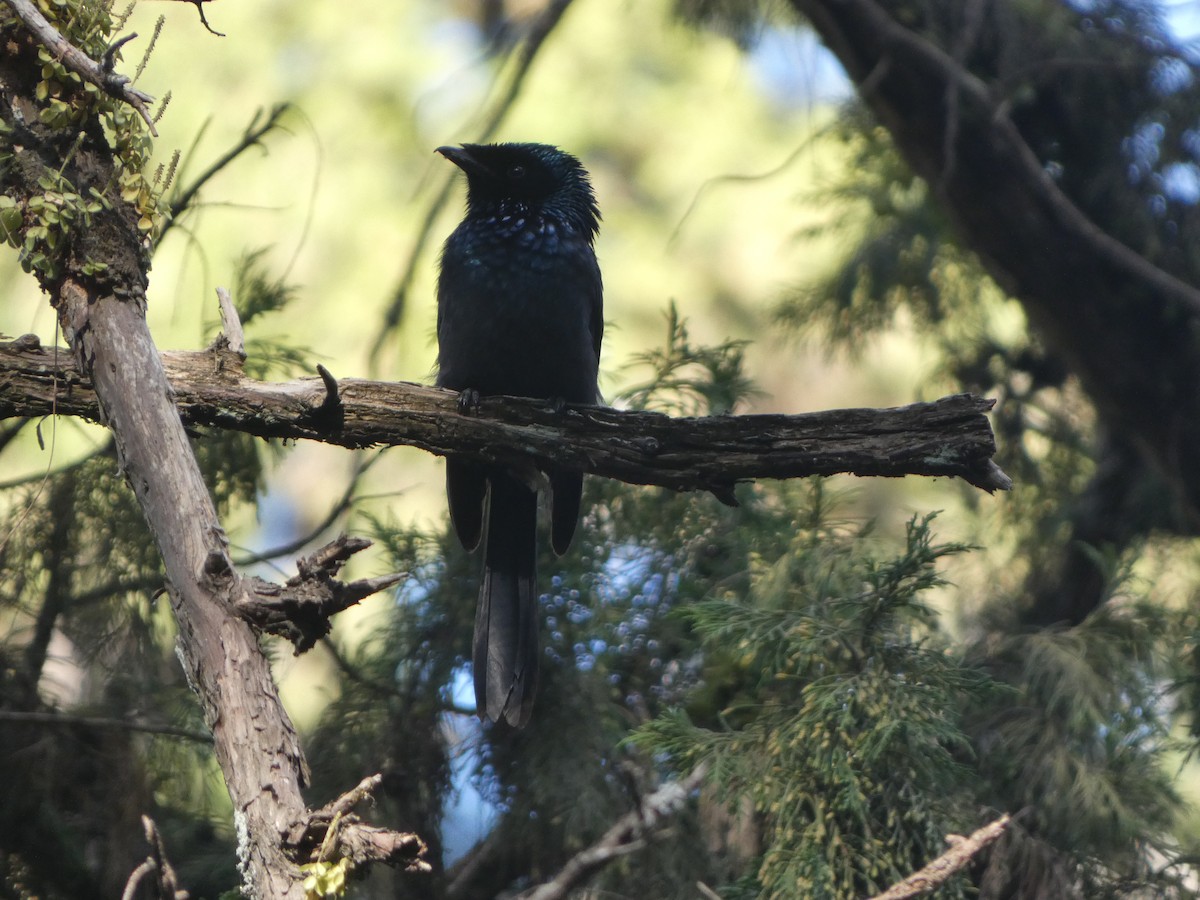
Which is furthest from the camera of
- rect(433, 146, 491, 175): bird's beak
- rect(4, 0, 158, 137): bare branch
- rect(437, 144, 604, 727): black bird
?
rect(433, 146, 491, 175): bird's beak

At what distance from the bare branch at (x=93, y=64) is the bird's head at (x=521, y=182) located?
1.94 meters

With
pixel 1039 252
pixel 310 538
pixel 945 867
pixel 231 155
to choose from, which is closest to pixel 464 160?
pixel 231 155

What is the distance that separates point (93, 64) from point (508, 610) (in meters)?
2.05

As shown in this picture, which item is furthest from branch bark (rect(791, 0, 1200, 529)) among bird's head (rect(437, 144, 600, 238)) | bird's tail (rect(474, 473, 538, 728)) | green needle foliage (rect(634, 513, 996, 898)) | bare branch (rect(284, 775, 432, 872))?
bare branch (rect(284, 775, 432, 872))

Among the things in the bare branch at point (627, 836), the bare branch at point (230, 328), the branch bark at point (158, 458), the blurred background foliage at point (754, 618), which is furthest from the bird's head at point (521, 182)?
the bare branch at point (627, 836)

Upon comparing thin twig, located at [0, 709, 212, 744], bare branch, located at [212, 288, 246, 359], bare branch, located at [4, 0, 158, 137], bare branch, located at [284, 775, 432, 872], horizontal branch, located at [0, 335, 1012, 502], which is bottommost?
bare branch, located at [284, 775, 432, 872]

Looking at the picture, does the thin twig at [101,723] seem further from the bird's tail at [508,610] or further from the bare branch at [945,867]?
the bare branch at [945,867]

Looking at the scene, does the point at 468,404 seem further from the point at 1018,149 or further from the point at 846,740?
the point at 1018,149

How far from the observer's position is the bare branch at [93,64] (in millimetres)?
2211

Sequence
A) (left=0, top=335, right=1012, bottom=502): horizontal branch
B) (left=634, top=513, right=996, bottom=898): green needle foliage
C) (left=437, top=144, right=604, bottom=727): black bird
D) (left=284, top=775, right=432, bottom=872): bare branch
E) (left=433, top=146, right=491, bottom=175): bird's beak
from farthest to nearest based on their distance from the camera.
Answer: (left=433, top=146, right=491, bottom=175): bird's beak → (left=437, top=144, right=604, bottom=727): black bird → (left=634, top=513, right=996, bottom=898): green needle foliage → (left=0, top=335, right=1012, bottom=502): horizontal branch → (left=284, top=775, right=432, bottom=872): bare branch

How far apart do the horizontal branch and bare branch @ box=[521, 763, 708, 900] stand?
3.55ft

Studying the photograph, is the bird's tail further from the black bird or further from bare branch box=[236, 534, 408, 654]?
bare branch box=[236, 534, 408, 654]

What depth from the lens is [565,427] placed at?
3.06 meters

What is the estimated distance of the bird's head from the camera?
420cm
